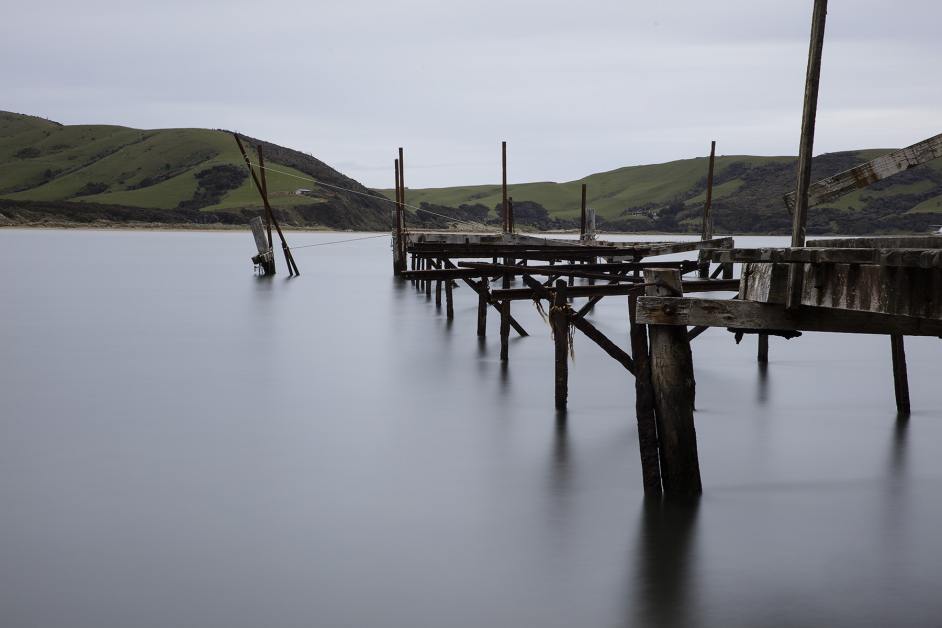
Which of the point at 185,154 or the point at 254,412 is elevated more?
the point at 185,154

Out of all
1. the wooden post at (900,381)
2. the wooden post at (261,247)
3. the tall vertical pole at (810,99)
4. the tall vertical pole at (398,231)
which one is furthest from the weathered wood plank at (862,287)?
the wooden post at (261,247)

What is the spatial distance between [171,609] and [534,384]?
8.81 metres

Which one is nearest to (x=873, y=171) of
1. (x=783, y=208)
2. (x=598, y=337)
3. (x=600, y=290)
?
(x=598, y=337)

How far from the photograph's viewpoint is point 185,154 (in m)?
177

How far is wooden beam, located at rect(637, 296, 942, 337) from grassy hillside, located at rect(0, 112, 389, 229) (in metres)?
117

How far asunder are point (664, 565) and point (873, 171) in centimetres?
370

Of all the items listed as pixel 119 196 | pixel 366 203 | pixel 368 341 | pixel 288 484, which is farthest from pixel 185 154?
pixel 288 484

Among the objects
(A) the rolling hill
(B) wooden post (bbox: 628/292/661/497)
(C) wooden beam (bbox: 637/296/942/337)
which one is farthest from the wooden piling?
(A) the rolling hill

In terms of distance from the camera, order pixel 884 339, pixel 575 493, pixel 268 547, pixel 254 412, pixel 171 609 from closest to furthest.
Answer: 1. pixel 171 609
2. pixel 268 547
3. pixel 575 493
4. pixel 254 412
5. pixel 884 339

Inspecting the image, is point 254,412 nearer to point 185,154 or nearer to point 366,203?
point 366,203

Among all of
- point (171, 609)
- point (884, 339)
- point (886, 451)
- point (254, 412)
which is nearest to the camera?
point (171, 609)

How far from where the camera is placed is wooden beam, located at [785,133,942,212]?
7945 millimetres

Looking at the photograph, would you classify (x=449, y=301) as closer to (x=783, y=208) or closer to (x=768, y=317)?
(x=768, y=317)

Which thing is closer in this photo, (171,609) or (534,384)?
(171,609)
